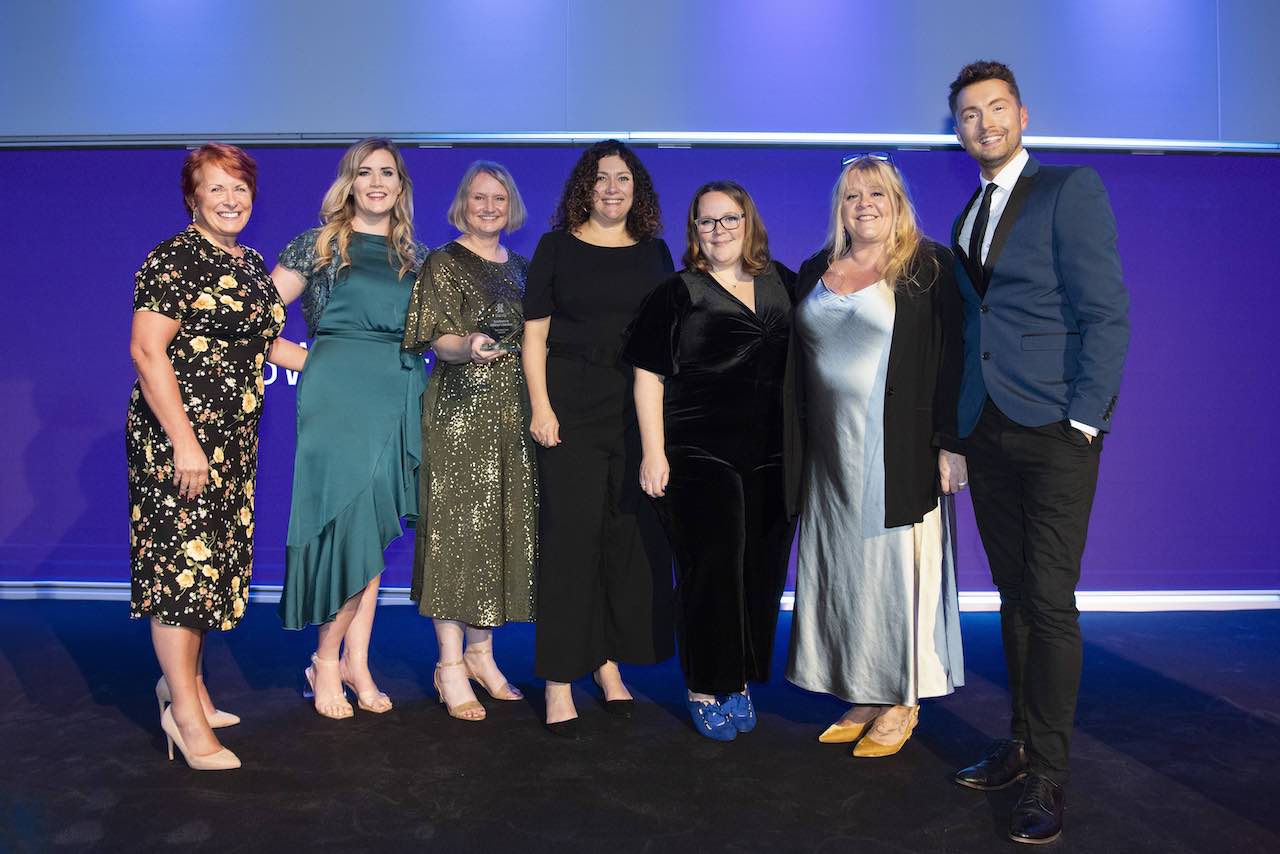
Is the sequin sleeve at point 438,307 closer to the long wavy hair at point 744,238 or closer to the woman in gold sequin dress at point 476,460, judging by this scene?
the woman in gold sequin dress at point 476,460

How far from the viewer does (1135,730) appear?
286 cm

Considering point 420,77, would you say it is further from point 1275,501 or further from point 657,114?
point 1275,501

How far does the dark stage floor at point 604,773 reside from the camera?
86.1 inches

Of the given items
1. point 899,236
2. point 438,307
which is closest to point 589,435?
point 438,307

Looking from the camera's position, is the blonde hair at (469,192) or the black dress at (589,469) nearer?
the black dress at (589,469)

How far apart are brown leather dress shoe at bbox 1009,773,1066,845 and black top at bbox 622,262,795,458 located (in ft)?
3.44

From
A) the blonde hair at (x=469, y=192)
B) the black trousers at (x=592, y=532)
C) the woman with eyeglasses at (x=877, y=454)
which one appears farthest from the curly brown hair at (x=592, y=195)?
the woman with eyeglasses at (x=877, y=454)

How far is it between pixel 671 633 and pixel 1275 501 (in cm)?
330

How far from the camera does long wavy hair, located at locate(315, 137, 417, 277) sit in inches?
118

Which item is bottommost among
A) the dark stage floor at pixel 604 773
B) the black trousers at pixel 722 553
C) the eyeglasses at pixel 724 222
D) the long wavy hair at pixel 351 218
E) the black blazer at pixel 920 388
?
the dark stage floor at pixel 604 773

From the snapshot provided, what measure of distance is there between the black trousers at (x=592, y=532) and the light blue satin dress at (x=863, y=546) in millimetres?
510

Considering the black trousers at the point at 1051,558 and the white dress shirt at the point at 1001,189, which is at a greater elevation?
the white dress shirt at the point at 1001,189

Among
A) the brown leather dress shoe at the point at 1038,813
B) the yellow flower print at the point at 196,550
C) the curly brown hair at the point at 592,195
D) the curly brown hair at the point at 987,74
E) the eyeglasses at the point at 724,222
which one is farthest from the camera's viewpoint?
the curly brown hair at the point at 592,195

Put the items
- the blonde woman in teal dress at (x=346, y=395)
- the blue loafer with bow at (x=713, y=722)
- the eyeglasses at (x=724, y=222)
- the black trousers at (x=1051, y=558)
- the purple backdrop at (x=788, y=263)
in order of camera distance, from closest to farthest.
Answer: the black trousers at (x=1051, y=558), the eyeglasses at (x=724, y=222), the blue loafer with bow at (x=713, y=722), the blonde woman in teal dress at (x=346, y=395), the purple backdrop at (x=788, y=263)
